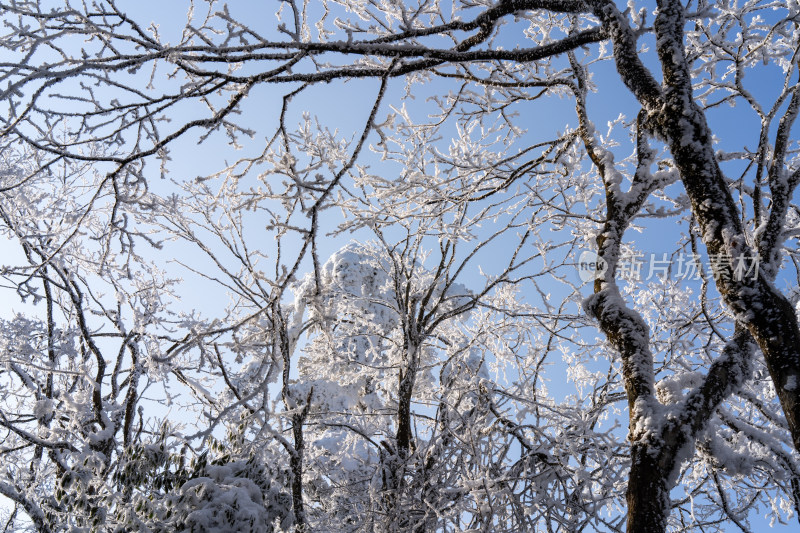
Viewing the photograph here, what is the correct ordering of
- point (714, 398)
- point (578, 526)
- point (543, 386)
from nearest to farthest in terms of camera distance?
point (714, 398) → point (578, 526) → point (543, 386)

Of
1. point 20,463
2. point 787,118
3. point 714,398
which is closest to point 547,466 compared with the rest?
point 714,398

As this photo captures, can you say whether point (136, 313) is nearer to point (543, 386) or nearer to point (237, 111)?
point (237, 111)

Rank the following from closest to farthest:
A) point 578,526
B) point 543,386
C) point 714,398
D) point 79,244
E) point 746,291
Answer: point 746,291, point 714,398, point 578,526, point 79,244, point 543,386

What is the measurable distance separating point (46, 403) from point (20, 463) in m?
2.66

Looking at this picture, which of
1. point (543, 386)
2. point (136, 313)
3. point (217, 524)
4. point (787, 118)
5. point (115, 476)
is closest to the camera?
point (787, 118)

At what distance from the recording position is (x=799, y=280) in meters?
3.39

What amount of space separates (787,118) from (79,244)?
8087 millimetres

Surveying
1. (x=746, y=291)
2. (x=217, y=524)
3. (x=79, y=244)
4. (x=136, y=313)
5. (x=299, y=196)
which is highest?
(x=79, y=244)

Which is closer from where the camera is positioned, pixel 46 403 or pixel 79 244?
pixel 46 403

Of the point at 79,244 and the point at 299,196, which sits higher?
the point at 79,244

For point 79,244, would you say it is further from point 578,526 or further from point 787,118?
point 787,118

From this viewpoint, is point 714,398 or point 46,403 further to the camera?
point 46,403

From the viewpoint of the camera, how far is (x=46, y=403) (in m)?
5.28

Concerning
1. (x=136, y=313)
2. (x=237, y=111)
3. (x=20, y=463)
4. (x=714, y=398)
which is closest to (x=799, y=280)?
(x=714, y=398)
